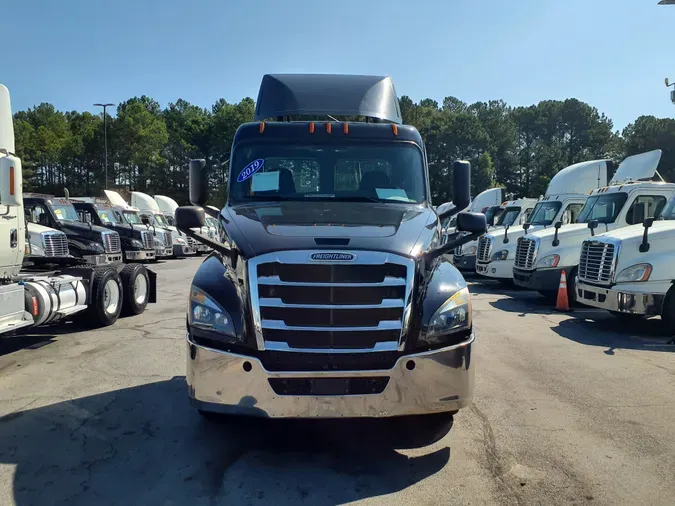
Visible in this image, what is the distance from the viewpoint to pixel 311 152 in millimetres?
5445

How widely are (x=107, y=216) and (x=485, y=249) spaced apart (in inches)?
539

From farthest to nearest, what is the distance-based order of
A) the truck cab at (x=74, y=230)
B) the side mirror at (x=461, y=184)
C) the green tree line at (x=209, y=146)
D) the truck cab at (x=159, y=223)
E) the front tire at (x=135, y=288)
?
the green tree line at (x=209, y=146) < the truck cab at (x=159, y=223) < the truck cab at (x=74, y=230) < the front tire at (x=135, y=288) < the side mirror at (x=461, y=184)

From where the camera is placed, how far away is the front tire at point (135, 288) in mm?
9992

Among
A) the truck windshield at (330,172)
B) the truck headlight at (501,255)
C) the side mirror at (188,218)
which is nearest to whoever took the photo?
the side mirror at (188,218)

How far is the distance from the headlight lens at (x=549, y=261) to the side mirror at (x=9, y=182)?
1022 cm

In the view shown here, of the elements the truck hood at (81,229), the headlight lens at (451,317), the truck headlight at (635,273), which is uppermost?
the truck hood at (81,229)

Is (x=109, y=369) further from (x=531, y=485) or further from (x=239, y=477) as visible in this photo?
(x=531, y=485)

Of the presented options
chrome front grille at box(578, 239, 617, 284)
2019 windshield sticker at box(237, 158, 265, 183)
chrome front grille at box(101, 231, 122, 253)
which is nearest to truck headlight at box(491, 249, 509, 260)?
chrome front grille at box(578, 239, 617, 284)

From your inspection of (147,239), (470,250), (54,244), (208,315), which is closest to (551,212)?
(470,250)

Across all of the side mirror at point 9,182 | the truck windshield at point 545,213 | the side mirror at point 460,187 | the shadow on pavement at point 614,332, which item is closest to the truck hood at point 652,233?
the shadow on pavement at point 614,332

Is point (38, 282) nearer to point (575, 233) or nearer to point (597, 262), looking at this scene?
point (597, 262)

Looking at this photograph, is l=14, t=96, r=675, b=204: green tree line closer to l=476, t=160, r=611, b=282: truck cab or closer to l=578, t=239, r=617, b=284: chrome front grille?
l=476, t=160, r=611, b=282: truck cab

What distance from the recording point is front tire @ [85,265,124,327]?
883 centimetres

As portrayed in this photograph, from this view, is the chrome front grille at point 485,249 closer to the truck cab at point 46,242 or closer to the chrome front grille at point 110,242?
the chrome front grille at point 110,242
